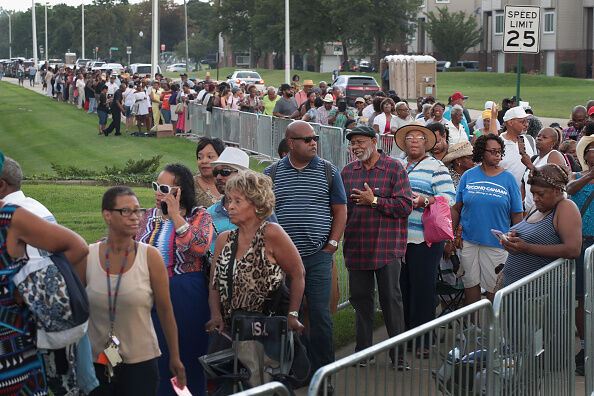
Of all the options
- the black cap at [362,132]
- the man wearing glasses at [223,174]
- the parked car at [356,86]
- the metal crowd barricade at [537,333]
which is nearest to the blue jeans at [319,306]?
the man wearing glasses at [223,174]

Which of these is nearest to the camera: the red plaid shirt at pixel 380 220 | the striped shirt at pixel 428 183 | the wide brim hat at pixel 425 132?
the red plaid shirt at pixel 380 220

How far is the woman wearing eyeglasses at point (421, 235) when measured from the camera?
26.7 ft

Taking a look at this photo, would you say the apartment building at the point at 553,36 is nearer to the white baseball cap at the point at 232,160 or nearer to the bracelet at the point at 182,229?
the white baseball cap at the point at 232,160

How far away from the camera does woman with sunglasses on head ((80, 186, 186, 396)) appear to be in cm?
498

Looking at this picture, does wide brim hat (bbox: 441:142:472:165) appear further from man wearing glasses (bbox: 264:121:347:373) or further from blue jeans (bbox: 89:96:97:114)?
blue jeans (bbox: 89:96:97:114)

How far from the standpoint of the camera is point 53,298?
14.0 ft

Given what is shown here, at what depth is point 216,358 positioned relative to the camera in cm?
536

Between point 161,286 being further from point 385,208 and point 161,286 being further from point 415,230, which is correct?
point 415,230

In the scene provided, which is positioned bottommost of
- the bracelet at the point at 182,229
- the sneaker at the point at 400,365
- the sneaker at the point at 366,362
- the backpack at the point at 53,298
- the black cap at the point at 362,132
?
the sneaker at the point at 400,365

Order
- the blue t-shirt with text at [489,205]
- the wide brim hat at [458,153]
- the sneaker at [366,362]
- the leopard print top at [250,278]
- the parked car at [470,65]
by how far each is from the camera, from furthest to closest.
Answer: the parked car at [470,65] → the wide brim hat at [458,153] → the blue t-shirt with text at [489,205] → the leopard print top at [250,278] → the sneaker at [366,362]

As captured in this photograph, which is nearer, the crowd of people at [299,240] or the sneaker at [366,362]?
the sneaker at [366,362]

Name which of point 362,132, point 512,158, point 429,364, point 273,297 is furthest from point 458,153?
point 429,364

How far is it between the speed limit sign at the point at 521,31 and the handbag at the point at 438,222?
7.55 meters

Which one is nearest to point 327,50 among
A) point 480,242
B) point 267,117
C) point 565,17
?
point 565,17
